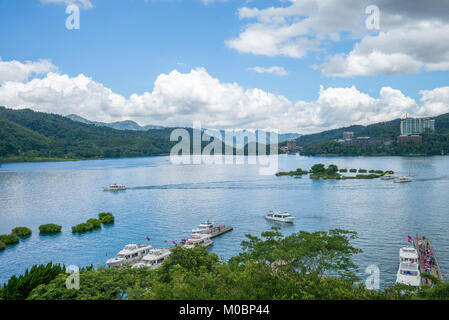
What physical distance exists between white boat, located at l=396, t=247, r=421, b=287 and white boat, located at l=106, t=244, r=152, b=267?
26.9 meters

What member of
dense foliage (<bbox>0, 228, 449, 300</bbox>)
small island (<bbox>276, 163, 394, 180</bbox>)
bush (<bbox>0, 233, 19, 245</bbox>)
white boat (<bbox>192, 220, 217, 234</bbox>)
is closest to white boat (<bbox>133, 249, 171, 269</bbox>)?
white boat (<bbox>192, 220, 217, 234</bbox>)

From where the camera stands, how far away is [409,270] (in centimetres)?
2902

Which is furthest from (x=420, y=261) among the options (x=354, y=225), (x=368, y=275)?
(x=354, y=225)

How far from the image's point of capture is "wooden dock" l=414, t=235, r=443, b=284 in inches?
1197

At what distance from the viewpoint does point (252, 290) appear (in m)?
14.0

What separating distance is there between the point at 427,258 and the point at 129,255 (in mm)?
31326

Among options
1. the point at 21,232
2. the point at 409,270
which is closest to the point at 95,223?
the point at 21,232

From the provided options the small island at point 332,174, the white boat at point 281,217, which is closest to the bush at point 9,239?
the white boat at point 281,217

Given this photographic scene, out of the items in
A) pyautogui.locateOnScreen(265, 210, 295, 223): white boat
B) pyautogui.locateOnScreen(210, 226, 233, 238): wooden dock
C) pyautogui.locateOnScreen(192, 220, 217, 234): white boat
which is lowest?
pyautogui.locateOnScreen(210, 226, 233, 238): wooden dock

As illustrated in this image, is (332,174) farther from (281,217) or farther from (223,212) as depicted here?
(281,217)

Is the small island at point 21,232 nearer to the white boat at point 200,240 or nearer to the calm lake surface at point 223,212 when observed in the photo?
the calm lake surface at point 223,212

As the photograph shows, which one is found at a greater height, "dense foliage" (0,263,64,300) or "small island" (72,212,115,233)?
"dense foliage" (0,263,64,300)

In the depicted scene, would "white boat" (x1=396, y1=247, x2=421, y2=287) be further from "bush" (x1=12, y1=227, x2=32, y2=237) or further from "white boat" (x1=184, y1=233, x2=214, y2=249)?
"bush" (x1=12, y1=227, x2=32, y2=237)

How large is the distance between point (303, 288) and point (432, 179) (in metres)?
95.2
